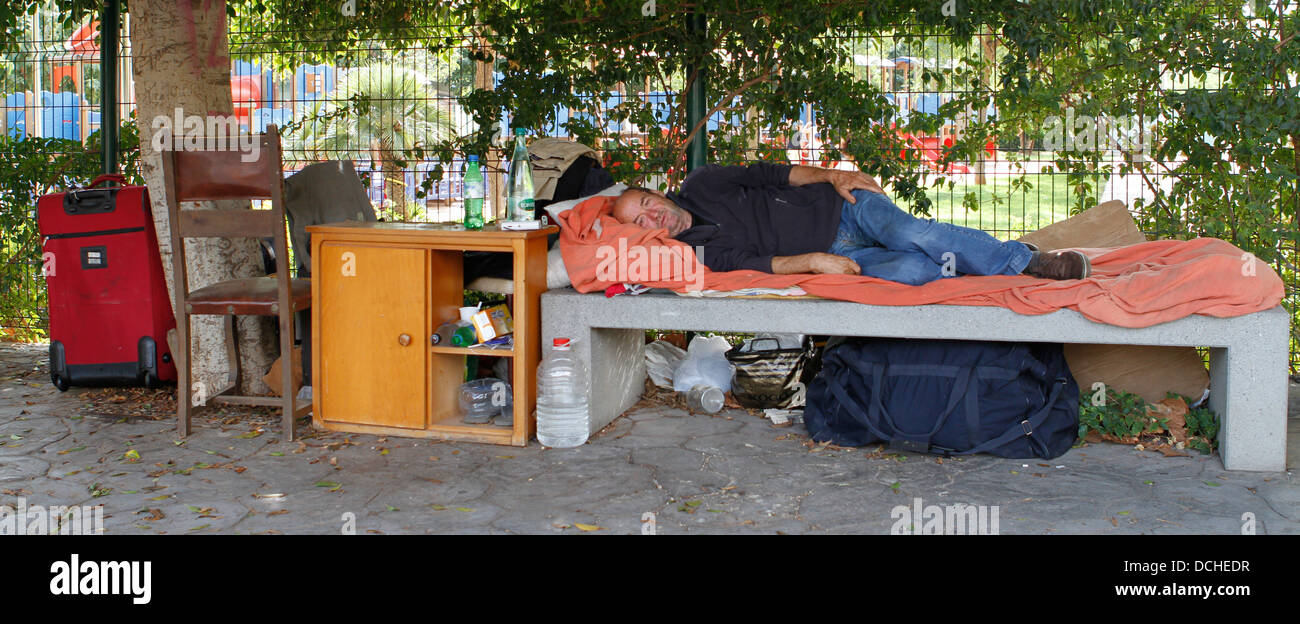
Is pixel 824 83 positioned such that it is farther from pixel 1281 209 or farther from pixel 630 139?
pixel 1281 209

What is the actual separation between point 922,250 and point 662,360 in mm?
1561

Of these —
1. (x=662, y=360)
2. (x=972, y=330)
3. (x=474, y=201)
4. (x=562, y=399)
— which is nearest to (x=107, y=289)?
(x=474, y=201)

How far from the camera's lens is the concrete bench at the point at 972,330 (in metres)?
4.18

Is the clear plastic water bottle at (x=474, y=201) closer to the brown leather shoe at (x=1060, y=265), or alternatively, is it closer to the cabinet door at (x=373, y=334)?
the cabinet door at (x=373, y=334)

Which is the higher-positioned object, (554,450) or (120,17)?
(120,17)

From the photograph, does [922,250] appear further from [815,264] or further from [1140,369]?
[1140,369]

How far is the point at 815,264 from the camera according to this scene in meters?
4.77

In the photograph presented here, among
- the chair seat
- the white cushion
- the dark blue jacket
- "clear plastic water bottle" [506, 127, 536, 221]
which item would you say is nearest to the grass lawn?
the dark blue jacket

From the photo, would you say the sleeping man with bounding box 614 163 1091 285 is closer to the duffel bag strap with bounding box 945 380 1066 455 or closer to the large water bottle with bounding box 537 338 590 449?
the duffel bag strap with bounding box 945 380 1066 455

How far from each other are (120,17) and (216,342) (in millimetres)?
2820

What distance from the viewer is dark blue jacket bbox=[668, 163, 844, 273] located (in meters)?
5.05

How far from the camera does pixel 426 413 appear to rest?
4.75 m

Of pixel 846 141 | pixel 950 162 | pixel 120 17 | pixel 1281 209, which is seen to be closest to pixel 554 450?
pixel 846 141

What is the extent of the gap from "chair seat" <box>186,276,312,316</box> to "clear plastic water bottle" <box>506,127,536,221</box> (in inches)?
37.6
